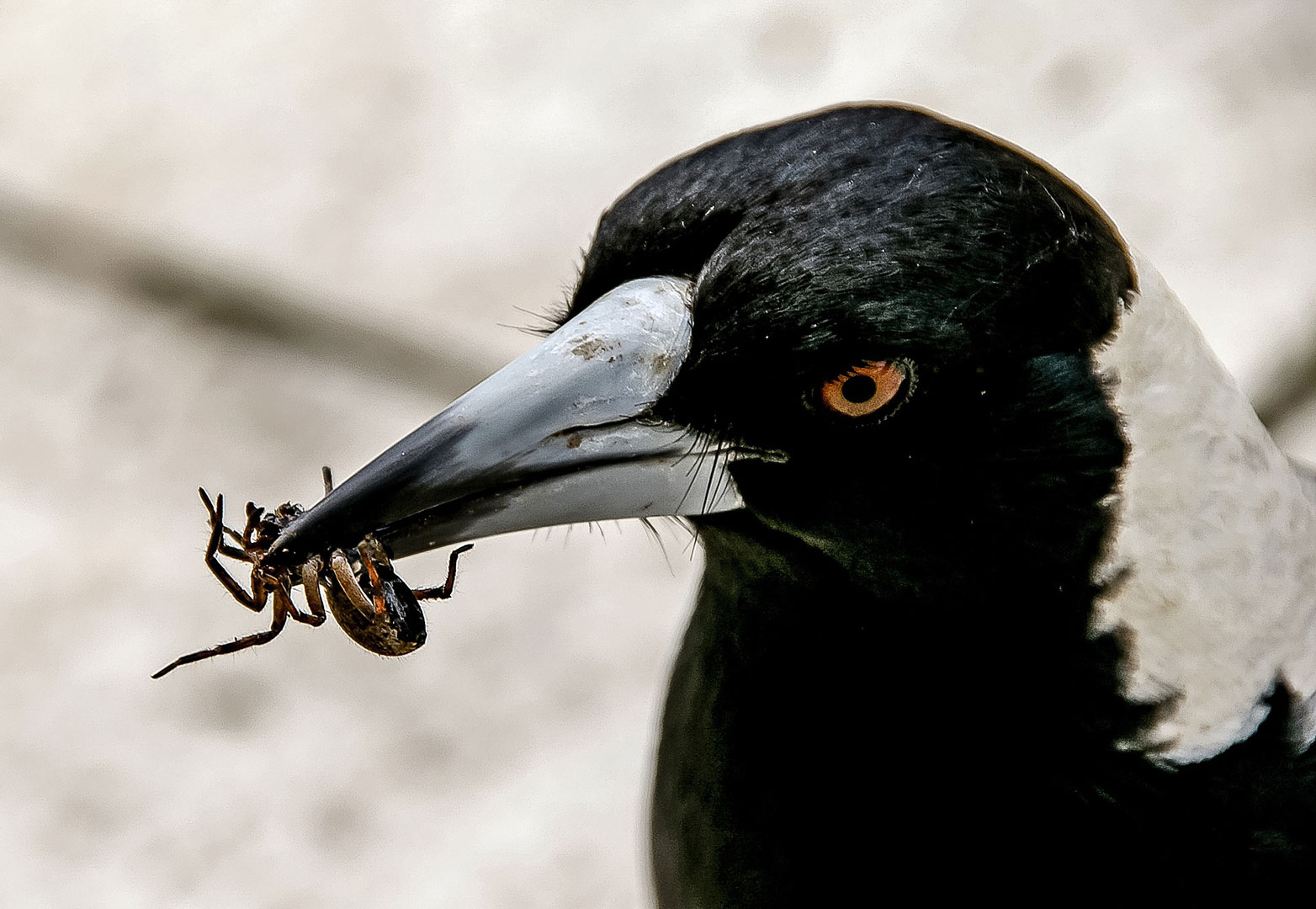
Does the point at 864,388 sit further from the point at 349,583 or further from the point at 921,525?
the point at 349,583

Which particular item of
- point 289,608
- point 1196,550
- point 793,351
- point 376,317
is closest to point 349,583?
point 289,608

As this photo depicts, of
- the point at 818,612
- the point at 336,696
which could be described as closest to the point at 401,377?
the point at 336,696

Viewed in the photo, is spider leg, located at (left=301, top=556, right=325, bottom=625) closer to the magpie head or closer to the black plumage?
the magpie head

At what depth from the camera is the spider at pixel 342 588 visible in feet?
3.94

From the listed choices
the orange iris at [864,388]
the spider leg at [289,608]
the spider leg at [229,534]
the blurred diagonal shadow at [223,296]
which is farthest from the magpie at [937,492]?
the blurred diagonal shadow at [223,296]

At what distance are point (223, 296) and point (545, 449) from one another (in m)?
2.20

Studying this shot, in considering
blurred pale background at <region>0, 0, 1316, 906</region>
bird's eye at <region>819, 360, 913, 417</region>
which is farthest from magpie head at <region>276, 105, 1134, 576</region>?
blurred pale background at <region>0, 0, 1316, 906</region>

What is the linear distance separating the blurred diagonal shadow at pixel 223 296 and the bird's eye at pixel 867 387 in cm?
196

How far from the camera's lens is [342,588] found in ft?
4.04

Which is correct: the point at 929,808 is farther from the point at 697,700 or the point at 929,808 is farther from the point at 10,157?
the point at 10,157

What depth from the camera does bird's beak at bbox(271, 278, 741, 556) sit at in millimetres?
1104

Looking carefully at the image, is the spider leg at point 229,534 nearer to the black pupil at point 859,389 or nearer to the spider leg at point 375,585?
the spider leg at point 375,585

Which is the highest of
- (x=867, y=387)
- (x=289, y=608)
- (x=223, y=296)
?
(x=223, y=296)

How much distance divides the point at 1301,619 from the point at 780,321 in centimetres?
53
